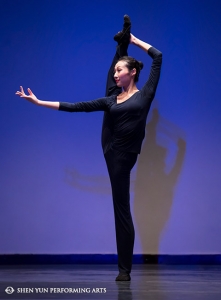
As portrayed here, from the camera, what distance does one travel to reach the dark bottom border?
12.5ft

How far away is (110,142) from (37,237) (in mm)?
1223

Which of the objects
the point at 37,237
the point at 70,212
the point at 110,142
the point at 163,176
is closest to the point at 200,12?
the point at 163,176

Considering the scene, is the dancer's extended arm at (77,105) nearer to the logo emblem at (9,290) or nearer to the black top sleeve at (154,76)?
the black top sleeve at (154,76)

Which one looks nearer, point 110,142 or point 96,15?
point 110,142

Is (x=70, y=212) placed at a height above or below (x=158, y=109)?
below

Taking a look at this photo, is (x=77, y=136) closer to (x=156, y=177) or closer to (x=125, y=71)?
(x=156, y=177)

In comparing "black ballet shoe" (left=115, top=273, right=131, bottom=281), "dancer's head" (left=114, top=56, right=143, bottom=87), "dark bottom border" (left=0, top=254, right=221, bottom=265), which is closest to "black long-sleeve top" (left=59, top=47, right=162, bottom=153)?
"dancer's head" (left=114, top=56, right=143, bottom=87)

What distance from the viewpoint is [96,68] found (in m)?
3.87

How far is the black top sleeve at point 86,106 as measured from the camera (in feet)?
9.32

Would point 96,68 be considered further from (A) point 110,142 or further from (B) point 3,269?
(B) point 3,269

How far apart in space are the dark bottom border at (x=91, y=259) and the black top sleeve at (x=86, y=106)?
1332mm

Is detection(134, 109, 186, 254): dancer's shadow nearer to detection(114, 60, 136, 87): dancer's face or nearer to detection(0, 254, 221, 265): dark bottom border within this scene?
detection(0, 254, 221, 265): dark bottom border

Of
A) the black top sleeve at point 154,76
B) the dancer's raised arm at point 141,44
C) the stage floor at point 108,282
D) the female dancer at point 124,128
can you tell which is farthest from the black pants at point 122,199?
the dancer's raised arm at point 141,44

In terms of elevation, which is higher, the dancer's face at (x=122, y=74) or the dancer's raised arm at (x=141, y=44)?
the dancer's raised arm at (x=141, y=44)
